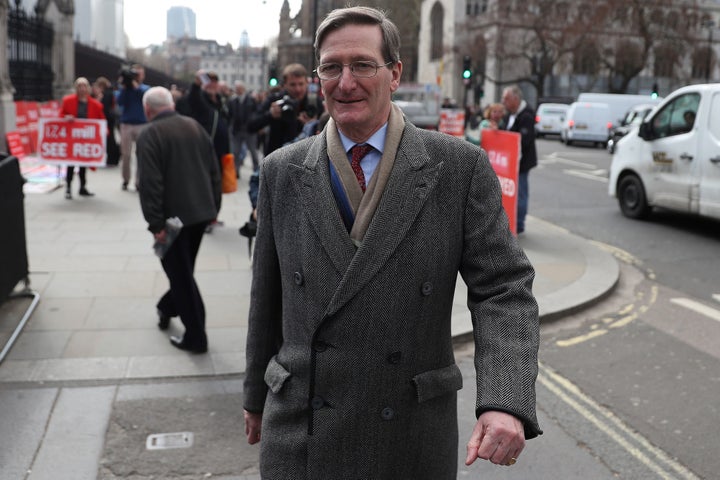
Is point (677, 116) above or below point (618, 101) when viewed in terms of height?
below

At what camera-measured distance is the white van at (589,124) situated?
2933 cm

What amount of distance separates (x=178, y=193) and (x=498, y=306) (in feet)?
11.9

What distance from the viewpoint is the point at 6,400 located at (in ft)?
14.1

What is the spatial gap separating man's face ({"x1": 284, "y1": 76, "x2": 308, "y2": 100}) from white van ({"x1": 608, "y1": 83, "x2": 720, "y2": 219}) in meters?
5.64

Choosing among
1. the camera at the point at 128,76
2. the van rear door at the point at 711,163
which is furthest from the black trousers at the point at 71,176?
the van rear door at the point at 711,163

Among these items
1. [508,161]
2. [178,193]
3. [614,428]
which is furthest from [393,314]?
[508,161]

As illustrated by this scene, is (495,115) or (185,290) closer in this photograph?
(185,290)

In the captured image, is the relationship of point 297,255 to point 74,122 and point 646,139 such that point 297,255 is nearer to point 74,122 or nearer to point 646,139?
point 646,139

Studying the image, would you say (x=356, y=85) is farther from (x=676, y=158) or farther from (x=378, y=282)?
(x=676, y=158)

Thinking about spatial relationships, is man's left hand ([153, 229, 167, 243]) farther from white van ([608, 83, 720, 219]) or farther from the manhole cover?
white van ([608, 83, 720, 219])

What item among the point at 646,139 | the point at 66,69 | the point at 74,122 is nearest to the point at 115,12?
the point at 66,69

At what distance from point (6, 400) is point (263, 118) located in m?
3.22

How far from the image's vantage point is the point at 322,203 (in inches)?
76.5

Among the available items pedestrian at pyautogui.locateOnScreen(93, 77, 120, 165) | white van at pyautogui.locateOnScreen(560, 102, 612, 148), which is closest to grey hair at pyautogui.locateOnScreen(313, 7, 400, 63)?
pedestrian at pyautogui.locateOnScreen(93, 77, 120, 165)
